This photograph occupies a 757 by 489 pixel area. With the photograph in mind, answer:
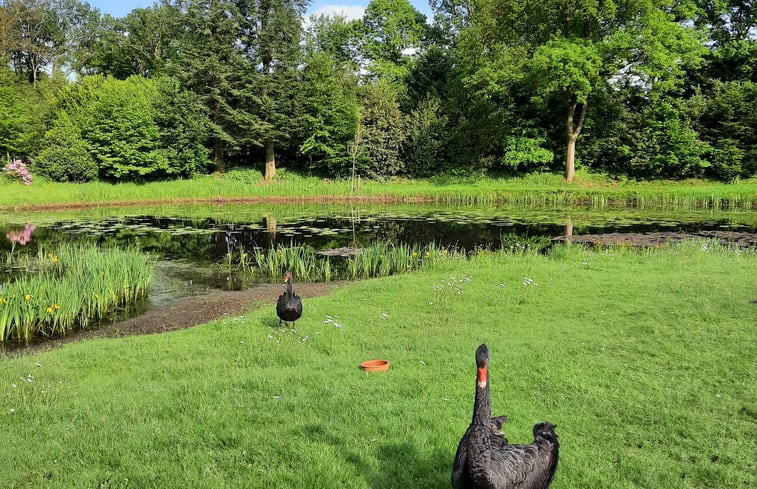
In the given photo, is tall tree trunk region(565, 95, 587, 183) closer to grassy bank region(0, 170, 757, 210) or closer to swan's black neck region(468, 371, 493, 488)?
grassy bank region(0, 170, 757, 210)

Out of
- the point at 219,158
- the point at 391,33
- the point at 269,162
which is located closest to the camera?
the point at 269,162

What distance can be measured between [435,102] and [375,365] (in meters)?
42.4

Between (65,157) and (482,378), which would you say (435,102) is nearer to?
(65,157)

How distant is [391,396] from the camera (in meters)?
5.61

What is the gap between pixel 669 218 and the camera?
26828 millimetres

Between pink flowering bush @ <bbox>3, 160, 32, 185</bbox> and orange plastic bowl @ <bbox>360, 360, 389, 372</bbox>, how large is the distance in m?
39.4

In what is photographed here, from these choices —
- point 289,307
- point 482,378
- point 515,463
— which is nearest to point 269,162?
point 289,307

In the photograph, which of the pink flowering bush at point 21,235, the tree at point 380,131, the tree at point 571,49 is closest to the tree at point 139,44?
the tree at point 380,131

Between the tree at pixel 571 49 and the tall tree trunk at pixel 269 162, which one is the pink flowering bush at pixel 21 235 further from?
the tree at pixel 571 49

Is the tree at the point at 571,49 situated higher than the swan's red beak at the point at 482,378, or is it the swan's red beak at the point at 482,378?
the tree at the point at 571,49

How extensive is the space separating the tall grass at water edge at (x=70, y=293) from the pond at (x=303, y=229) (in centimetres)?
67

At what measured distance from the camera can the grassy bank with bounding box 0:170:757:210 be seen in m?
33.8

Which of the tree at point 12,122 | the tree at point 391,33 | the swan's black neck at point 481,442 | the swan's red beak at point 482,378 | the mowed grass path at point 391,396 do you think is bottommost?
the mowed grass path at point 391,396

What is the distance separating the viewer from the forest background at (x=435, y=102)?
38.0 metres
